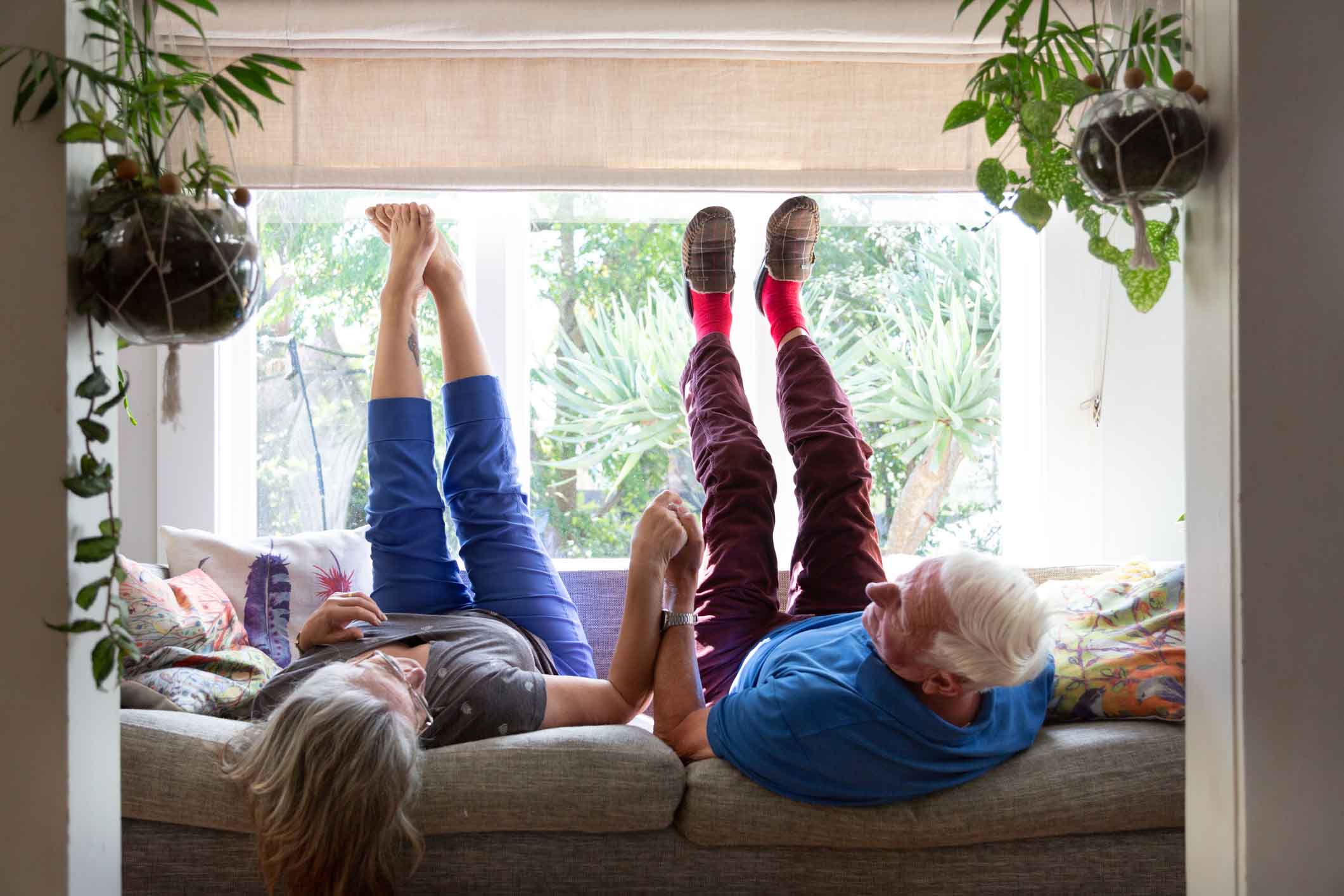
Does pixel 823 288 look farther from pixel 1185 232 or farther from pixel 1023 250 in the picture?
pixel 1185 232

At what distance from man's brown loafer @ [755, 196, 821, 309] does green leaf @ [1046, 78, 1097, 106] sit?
1.43 m

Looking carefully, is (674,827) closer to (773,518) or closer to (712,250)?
(773,518)

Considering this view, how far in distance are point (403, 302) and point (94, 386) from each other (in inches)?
61.6

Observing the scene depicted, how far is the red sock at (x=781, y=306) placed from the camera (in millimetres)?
2855

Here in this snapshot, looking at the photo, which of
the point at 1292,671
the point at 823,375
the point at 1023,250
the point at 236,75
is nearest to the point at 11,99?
the point at 236,75

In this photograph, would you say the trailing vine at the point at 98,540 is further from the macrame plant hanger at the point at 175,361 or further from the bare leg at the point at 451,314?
the bare leg at the point at 451,314

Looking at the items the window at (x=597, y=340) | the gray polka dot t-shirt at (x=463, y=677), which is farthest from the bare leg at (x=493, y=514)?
the window at (x=597, y=340)

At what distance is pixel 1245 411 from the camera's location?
3.96 ft

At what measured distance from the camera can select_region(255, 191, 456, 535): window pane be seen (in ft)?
11.5

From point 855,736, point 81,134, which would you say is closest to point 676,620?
point 855,736

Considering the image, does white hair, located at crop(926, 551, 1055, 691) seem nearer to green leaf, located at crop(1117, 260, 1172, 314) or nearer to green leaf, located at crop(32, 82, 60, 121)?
green leaf, located at crop(1117, 260, 1172, 314)

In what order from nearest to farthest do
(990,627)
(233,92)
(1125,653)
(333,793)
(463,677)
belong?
(233,92), (333,793), (990,627), (463,677), (1125,653)

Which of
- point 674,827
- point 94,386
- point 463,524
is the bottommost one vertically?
point 674,827

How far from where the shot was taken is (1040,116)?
55.0 inches
